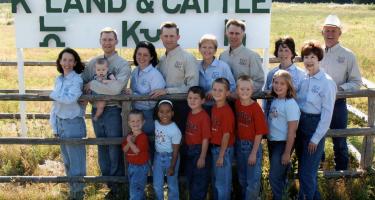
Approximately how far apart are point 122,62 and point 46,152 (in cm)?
256

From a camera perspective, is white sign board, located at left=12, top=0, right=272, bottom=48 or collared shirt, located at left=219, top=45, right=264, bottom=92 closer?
collared shirt, located at left=219, top=45, right=264, bottom=92

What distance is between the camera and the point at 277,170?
4730mm

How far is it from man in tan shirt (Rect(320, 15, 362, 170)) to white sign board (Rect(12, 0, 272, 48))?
1.22 m

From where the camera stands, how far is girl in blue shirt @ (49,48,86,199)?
4.83 metres

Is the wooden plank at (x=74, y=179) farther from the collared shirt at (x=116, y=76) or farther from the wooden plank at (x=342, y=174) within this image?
the wooden plank at (x=342, y=174)

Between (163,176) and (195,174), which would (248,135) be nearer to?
(195,174)

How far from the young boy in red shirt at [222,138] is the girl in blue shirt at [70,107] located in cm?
136

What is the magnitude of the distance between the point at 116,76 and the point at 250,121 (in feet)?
4.66

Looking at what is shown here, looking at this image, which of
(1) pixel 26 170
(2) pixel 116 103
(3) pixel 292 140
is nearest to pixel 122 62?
(2) pixel 116 103

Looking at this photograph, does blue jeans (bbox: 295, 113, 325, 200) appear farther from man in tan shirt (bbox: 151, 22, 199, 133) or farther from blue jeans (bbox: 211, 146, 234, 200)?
man in tan shirt (bbox: 151, 22, 199, 133)

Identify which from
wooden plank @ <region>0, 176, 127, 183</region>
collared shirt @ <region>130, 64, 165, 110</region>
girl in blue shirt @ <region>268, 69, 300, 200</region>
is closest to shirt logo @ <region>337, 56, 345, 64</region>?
girl in blue shirt @ <region>268, 69, 300, 200</region>

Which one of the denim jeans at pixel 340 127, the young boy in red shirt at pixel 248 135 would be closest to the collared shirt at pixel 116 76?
the young boy in red shirt at pixel 248 135

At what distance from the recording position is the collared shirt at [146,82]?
4910 millimetres

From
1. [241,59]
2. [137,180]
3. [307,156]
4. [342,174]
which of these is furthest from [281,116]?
[137,180]
